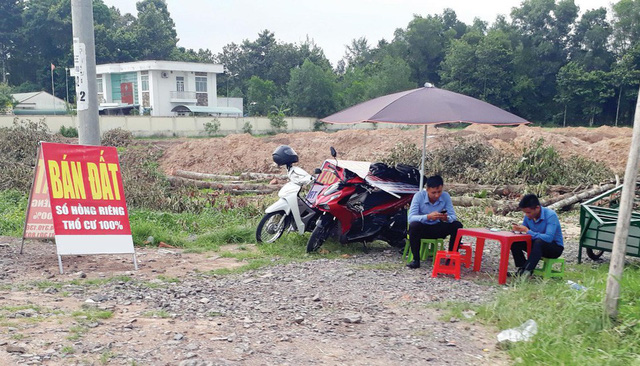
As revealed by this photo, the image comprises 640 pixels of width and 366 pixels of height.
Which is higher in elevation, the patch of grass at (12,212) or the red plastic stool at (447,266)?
the red plastic stool at (447,266)

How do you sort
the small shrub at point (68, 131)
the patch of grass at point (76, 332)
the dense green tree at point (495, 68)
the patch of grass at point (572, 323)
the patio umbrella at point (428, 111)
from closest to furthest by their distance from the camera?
the patch of grass at point (572, 323)
the patch of grass at point (76, 332)
the patio umbrella at point (428, 111)
the small shrub at point (68, 131)
the dense green tree at point (495, 68)

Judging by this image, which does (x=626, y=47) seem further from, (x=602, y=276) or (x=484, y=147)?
(x=602, y=276)

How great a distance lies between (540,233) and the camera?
21.4 ft

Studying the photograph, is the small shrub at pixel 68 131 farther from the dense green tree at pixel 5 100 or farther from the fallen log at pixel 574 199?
the fallen log at pixel 574 199

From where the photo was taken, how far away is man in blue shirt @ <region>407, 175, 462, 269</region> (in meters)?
7.06

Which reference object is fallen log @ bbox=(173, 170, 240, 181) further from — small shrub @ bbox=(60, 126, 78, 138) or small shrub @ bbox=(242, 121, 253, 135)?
small shrub @ bbox=(242, 121, 253, 135)

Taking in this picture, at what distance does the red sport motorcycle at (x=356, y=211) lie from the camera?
8031 millimetres

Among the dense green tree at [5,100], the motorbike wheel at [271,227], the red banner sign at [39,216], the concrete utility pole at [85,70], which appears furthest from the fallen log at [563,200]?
the dense green tree at [5,100]

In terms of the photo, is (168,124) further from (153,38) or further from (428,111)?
(428,111)

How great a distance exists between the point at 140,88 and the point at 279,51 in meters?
18.8

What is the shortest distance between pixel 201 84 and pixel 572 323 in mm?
54685

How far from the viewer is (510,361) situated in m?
4.20

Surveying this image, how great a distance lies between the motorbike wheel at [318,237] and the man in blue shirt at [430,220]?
1.35 metres

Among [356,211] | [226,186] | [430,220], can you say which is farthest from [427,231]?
[226,186]
